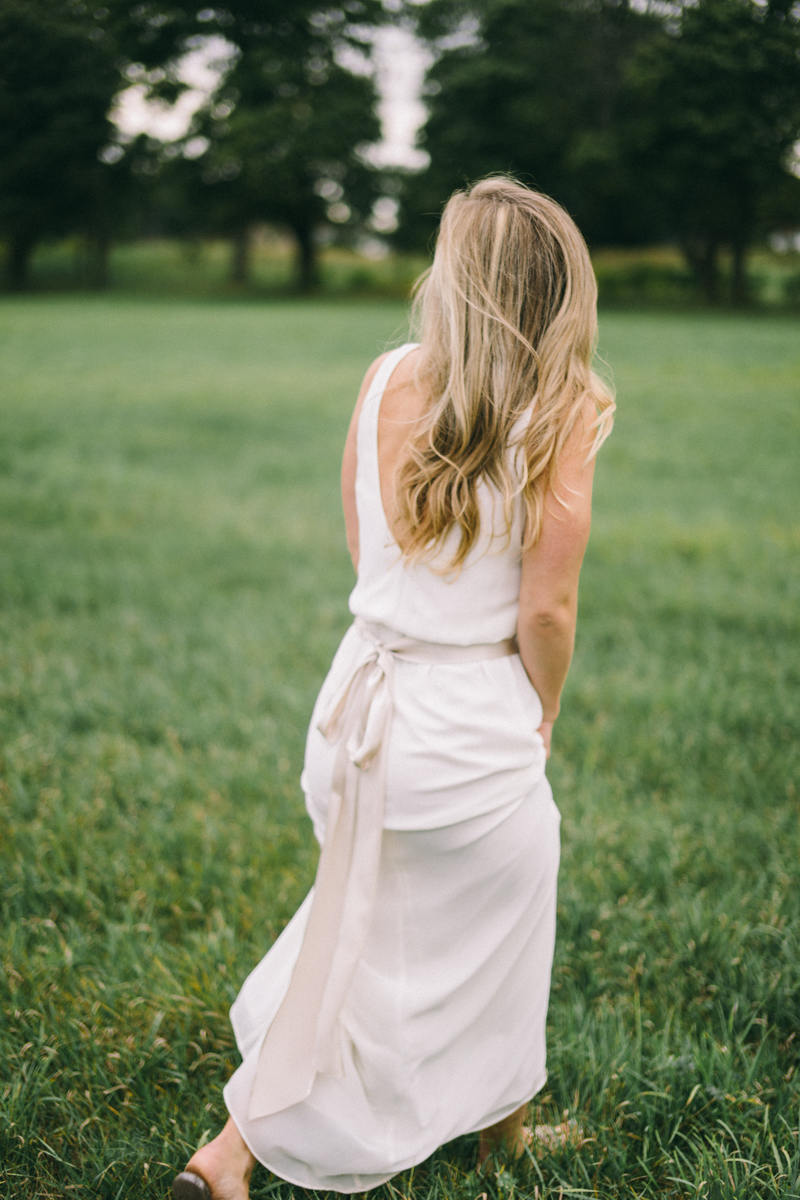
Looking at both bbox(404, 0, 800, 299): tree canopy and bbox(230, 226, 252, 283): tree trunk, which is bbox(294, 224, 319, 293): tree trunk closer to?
bbox(230, 226, 252, 283): tree trunk

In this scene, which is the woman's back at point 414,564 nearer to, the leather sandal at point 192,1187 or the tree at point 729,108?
the leather sandal at point 192,1187

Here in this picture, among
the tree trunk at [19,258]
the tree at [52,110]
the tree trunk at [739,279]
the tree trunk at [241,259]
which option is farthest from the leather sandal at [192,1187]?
the tree trunk at [241,259]

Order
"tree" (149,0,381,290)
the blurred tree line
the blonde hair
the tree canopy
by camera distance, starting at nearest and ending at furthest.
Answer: the blonde hair, the tree canopy, the blurred tree line, "tree" (149,0,381,290)

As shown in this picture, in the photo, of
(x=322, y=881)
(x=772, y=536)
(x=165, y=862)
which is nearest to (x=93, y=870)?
(x=165, y=862)

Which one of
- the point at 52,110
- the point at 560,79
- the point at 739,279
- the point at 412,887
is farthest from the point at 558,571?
the point at 739,279

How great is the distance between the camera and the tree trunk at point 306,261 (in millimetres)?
39219

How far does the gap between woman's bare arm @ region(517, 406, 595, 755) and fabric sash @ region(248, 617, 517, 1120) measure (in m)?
0.07

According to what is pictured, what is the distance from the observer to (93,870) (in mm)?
2781

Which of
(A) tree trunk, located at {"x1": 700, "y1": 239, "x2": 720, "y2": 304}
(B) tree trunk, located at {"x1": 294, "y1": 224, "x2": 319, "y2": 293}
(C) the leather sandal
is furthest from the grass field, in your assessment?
(B) tree trunk, located at {"x1": 294, "y1": 224, "x2": 319, "y2": 293}

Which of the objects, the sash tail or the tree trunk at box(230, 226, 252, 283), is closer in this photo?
the sash tail

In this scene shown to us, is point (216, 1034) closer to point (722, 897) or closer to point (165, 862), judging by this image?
point (165, 862)

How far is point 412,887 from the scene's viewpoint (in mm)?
1666

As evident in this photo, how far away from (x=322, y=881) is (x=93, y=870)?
4.70 ft

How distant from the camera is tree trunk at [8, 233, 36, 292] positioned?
19.7 feet
